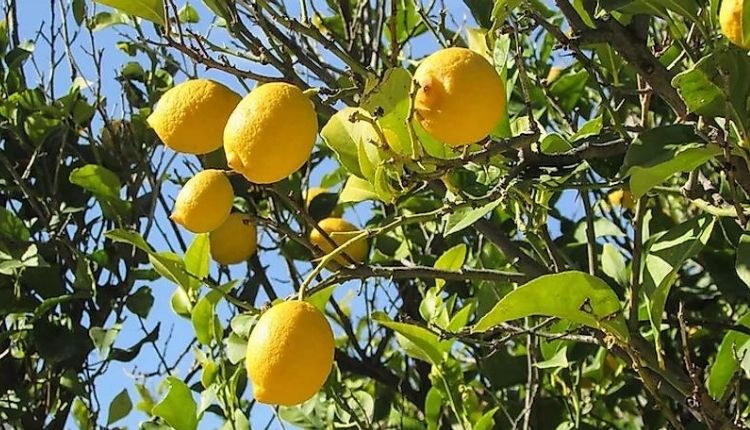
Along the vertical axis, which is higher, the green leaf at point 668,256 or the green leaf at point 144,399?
the green leaf at point 144,399

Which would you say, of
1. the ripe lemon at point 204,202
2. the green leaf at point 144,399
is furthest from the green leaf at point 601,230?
the green leaf at point 144,399

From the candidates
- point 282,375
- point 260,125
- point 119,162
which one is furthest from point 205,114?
point 119,162

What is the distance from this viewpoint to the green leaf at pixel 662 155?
2.49ft

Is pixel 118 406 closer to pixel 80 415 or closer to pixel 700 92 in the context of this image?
pixel 80 415

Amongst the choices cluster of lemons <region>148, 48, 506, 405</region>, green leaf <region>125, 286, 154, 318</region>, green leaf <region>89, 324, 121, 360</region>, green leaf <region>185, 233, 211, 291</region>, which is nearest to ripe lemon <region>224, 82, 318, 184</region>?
cluster of lemons <region>148, 48, 506, 405</region>

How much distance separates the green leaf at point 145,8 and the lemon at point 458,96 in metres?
0.32

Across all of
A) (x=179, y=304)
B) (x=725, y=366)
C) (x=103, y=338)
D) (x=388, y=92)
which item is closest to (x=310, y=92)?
(x=388, y=92)

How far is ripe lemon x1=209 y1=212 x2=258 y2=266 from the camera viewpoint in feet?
4.20

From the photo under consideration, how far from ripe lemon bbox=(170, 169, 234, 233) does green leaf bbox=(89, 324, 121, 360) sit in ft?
1.95

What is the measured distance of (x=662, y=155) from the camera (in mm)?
812

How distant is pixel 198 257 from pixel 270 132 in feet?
1.67

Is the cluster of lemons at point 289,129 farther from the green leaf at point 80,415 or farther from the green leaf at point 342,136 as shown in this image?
the green leaf at point 80,415

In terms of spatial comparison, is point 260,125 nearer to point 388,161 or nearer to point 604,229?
point 388,161

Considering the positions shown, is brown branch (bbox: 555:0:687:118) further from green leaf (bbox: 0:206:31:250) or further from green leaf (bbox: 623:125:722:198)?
green leaf (bbox: 0:206:31:250)
